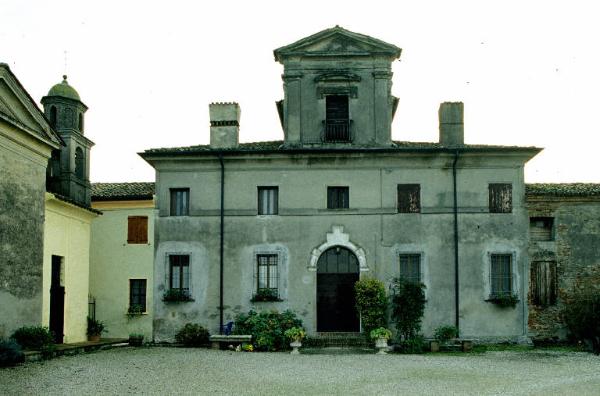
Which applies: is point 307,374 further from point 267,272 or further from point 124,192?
point 124,192

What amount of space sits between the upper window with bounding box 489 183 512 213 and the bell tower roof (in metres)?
18.7

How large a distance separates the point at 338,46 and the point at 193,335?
39.9 feet

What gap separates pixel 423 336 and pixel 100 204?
17.1m

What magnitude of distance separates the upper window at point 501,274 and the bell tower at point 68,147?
17609mm

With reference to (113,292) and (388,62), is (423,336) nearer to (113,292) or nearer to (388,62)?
(388,62)

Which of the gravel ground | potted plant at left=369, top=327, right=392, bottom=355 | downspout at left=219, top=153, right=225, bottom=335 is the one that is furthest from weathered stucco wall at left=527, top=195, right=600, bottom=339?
downspout at left=219, top=153, right=225, bottom=335

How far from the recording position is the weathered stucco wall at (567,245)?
1065 inches

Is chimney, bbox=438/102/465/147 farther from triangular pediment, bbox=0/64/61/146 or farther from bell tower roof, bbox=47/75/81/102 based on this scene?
bell tower roof, bbox=47/75/81/102

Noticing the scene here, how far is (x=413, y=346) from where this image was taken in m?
24.9

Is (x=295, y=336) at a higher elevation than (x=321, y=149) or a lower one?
lower

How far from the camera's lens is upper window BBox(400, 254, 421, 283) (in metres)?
27.2

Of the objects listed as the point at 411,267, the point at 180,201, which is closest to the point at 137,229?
the point at 180,201

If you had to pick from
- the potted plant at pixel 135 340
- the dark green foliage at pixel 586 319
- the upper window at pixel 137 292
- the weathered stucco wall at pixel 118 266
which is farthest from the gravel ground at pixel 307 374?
the upper window at pixel 137 292

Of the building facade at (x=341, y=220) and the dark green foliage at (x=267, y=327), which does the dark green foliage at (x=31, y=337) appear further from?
the dark green foliage at (x=267, y=327)
